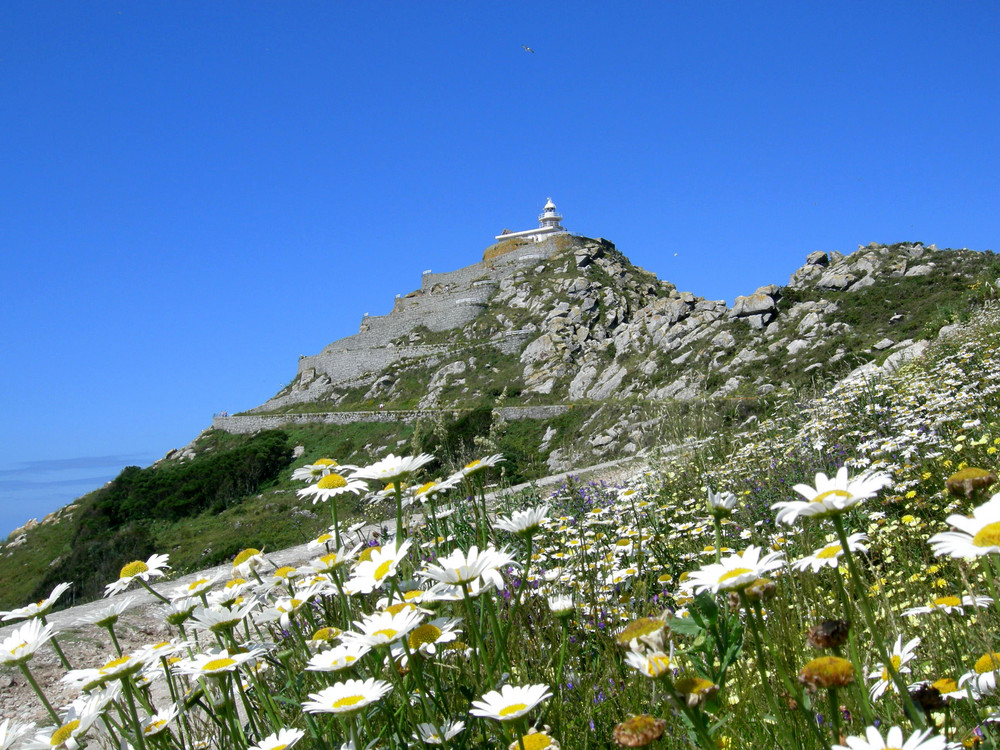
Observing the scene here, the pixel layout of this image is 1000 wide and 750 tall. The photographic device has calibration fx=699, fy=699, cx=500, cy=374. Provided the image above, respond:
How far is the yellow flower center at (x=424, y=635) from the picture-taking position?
1.63 meters

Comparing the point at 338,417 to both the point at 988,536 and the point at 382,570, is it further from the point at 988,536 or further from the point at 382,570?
the point at 988,536

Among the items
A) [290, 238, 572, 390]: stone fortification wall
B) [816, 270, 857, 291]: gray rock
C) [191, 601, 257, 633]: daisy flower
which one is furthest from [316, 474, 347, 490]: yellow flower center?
[290, 238, 572, 390]: stone fortification wall

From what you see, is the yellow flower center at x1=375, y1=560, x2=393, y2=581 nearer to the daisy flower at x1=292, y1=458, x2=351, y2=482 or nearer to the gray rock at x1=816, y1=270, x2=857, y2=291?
the daisy flower at x1=292, y1=458, x2=351, y2=482

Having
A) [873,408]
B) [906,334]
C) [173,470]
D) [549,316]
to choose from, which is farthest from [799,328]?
[173,470]

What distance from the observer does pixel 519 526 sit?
1799 millimetres

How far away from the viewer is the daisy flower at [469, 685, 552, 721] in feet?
4.04

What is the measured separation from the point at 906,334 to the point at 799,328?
5424 millimetres

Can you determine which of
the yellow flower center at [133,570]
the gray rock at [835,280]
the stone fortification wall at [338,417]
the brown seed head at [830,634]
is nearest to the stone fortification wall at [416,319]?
the stone fortification wall at [338,417]

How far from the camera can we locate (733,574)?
4.31 feet

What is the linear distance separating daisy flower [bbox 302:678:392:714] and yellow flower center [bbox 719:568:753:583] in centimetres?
68

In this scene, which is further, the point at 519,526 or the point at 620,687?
the point at 620,687

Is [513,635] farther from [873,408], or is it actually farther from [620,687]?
[873,408]

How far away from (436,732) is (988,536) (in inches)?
40.5

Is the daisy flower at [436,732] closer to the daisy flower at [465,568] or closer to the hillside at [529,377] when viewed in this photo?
the daisy flower at [465,568]
